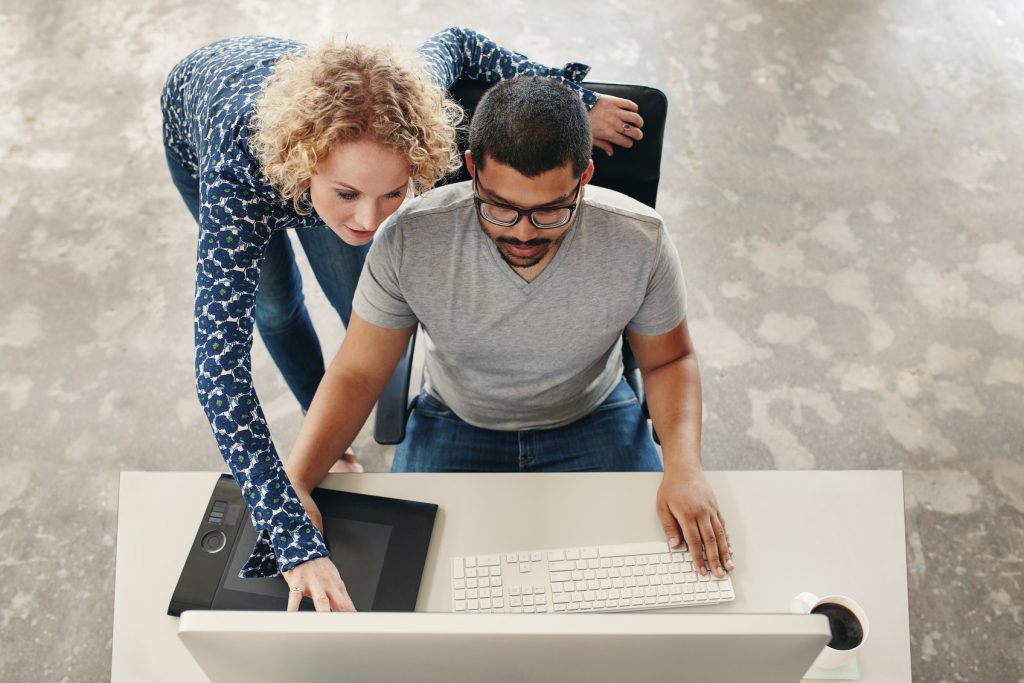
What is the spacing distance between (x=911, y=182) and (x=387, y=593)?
258 centimetres

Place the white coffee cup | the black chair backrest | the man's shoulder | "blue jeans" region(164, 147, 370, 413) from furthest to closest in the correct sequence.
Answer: "blue jeans" region(164, 147, 370, 413) < the black chair backrest < the man's shoulder < the white coffee cup

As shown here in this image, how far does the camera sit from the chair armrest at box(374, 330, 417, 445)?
1438mm

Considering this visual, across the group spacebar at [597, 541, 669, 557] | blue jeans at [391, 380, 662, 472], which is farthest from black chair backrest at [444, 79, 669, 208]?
spacebar at [597, 541, 669, 557]

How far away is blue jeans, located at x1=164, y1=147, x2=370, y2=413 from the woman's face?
47cm

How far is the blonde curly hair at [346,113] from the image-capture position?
1123 millimetres

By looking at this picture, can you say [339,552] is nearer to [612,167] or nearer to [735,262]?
[612,167]

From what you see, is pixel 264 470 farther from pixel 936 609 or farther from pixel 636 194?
pixel 936 609

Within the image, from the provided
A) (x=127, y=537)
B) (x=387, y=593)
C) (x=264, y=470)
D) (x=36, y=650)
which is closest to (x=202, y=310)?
(x=264, y=470)

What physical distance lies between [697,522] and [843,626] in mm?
245

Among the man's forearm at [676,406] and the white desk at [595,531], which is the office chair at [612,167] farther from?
the white desk at [595,531]

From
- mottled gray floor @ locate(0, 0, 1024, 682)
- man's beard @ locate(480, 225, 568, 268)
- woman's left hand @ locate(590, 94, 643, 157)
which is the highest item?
woman's left hand @ locate(590, 94, 643, 157)

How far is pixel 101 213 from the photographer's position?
2.71 m

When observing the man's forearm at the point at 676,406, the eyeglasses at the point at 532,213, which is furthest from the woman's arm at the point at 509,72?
the man's forearm at the point at 676,406

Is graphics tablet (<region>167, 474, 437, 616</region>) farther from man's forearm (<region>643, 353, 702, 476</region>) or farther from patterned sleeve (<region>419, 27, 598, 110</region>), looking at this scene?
patterned sleeve (<region>419, 27, 598, 110</region>)
